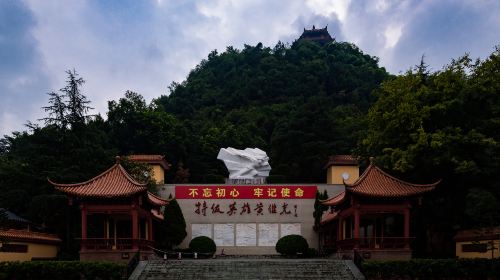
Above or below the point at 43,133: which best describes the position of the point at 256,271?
below

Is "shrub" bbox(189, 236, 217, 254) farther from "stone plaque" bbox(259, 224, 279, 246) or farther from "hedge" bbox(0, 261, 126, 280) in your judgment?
"hedge" bbox(0, 261, 126, 280)

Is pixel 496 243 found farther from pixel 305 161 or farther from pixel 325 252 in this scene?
pixel 305 161

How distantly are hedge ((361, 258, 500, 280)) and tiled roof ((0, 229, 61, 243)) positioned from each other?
11.9 metres

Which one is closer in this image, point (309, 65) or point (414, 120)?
point (414, 120)

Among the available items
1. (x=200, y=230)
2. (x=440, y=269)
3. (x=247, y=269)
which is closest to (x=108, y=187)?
(x=247, y=269)

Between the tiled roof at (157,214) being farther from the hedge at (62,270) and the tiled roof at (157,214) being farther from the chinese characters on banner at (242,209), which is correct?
the hedge at (62,270)

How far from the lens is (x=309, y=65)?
198ft

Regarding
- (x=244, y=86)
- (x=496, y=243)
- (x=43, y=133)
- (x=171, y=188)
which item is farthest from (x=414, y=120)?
(x=244, y=86)

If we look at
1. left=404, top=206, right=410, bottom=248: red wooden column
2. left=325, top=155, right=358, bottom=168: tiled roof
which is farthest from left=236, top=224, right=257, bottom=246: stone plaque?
left=404, top=206, right=410, bottom=248: red wooden column

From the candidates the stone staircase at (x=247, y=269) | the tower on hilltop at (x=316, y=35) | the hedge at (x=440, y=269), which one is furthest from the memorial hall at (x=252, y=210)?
the tower on hilltop at (x=316, y=35)

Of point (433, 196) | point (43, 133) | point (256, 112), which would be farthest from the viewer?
point (256, 112)

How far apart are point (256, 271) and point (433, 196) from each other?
27.2 ft

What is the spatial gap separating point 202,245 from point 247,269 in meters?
7.76

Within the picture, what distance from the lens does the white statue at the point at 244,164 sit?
101 ft
